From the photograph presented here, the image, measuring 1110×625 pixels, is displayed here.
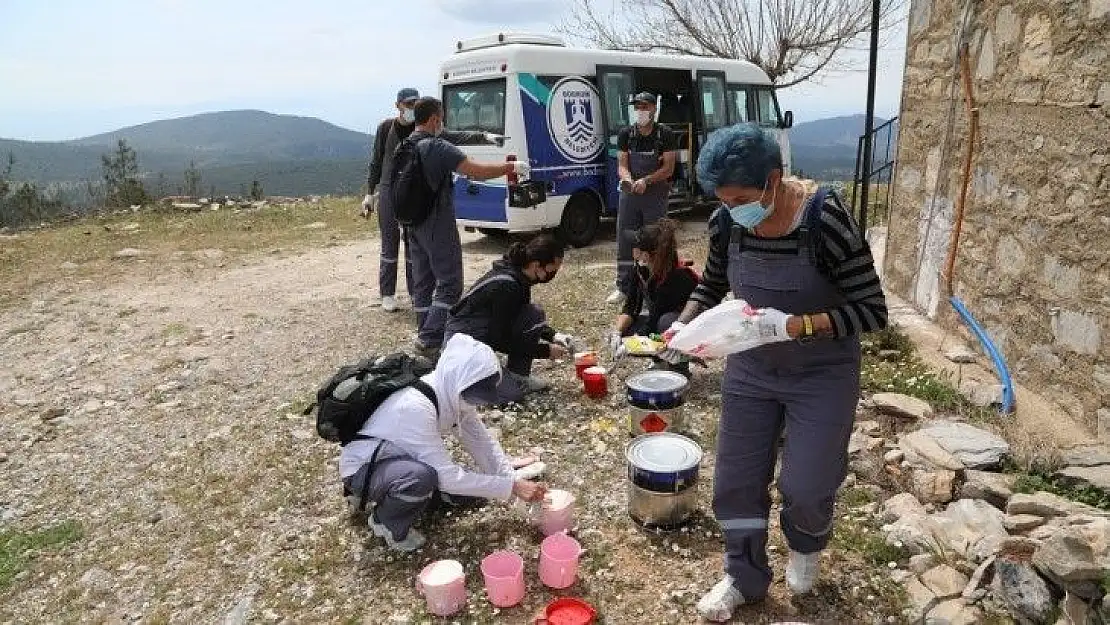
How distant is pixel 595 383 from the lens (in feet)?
15.9

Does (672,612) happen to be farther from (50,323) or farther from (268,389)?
(50,323)

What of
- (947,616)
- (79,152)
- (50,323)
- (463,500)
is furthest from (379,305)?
(79,152)

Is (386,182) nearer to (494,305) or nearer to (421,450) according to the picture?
(494,305)

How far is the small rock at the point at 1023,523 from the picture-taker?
9.46 ft

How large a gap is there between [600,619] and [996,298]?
3.39 m

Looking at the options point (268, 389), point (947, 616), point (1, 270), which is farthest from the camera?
point (1, 270)

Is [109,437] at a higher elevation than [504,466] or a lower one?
lower

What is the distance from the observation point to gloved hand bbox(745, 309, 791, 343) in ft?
7.41

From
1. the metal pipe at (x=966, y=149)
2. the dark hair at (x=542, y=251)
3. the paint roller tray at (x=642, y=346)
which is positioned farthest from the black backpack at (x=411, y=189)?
the metal pipe at (x=966, y=149)

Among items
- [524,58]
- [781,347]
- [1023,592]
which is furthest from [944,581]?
[524,58]

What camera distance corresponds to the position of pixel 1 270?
9.83 m

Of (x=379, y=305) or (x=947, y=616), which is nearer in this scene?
(x=947, y=616)

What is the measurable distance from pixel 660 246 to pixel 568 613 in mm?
2630

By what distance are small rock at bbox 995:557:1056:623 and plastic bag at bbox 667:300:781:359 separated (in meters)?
1.32
